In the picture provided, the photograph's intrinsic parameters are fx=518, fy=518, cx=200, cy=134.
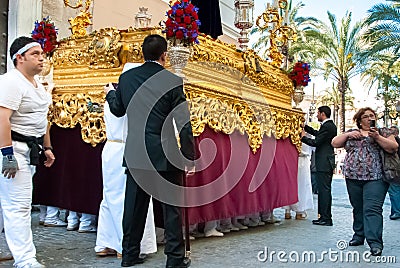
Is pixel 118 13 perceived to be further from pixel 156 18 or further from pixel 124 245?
pixel 124 245

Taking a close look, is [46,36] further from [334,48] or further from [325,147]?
[334,48]

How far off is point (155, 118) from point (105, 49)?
1942mm

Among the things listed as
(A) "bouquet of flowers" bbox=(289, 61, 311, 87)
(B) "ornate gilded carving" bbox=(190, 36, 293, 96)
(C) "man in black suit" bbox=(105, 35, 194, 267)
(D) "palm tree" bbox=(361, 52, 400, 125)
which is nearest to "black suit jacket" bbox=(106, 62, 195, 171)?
(C) "man in black suit" bbox=(105, 35, 194, 267)

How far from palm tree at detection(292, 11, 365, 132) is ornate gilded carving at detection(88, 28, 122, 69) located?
20.2 metres

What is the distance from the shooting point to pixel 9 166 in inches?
154

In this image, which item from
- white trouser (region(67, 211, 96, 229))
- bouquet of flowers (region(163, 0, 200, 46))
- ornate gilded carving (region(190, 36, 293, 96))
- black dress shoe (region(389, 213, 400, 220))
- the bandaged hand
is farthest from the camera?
black dress shoe (region(389, 213, 400, 220))

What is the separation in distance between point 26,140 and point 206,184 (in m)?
2.26

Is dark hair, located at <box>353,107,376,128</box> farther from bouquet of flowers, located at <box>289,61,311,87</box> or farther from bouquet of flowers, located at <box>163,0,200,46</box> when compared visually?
bouquet of flowers, located at <box>289,61,311,87</box>

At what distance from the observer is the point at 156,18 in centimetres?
1134

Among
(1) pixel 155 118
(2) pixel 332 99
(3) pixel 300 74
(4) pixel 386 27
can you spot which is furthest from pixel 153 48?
(2) pixel 332 99

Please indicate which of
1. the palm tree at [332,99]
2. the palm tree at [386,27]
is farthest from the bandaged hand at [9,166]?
the palm tree at [332,99]

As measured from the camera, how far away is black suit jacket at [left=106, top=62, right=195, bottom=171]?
4.33 m

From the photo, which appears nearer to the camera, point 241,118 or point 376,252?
point 376,252

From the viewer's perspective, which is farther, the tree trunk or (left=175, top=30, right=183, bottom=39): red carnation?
the tree trunk
